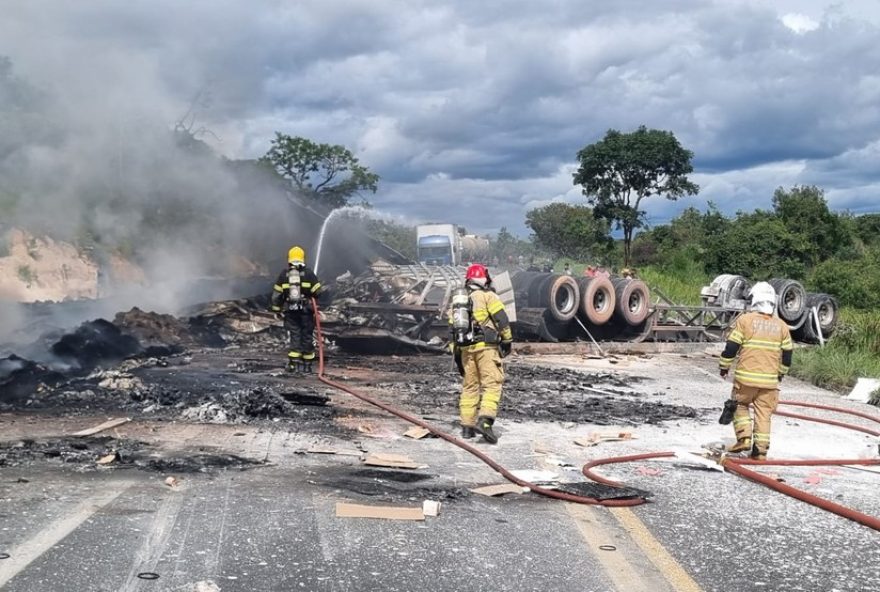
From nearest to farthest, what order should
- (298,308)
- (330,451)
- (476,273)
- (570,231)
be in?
(330,451), (476,273), (298,308), (570,231)

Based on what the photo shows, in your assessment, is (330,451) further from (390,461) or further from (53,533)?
(53,533)

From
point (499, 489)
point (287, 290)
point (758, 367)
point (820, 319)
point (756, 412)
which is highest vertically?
point (287, 290)

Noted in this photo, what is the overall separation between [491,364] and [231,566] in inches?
164

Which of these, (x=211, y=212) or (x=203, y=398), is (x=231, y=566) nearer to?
(x=203, y=398)

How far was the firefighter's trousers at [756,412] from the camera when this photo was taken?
695 cm

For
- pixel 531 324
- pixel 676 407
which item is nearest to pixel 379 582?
pixel 676 407

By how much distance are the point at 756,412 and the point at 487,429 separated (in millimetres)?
2304

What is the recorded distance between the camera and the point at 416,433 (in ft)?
25.2

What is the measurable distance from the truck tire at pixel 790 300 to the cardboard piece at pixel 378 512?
1704 centimetres

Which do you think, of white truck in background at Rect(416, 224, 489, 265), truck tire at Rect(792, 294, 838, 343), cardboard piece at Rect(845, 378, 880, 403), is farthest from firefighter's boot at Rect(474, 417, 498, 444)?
white truck in background at Rect(416, 224, 489, 265)

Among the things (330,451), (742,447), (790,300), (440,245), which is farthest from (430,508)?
(440,245)

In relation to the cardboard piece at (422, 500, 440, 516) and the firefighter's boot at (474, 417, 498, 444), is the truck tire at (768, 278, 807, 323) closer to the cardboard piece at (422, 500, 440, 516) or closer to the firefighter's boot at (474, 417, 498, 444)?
the firefighter's boot at (474, 417, 498, 444)

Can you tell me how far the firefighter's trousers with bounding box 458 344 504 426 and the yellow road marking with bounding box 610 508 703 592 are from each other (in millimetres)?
2498

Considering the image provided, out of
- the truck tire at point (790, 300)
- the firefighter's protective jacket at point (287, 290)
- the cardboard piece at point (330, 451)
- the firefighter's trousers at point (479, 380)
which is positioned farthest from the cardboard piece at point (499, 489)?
the truck tire at point (790, 300)
